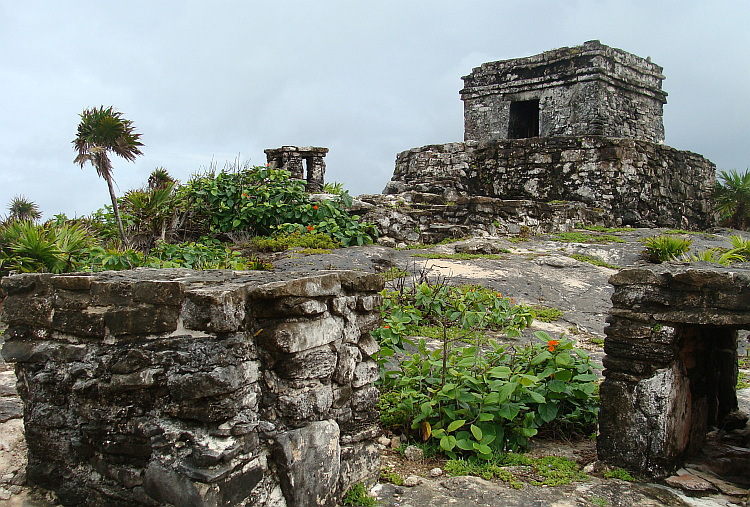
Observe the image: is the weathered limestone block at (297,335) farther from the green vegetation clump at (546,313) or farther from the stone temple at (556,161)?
the stone temple at (556,161)

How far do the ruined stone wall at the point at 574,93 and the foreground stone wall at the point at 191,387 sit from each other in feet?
43.5

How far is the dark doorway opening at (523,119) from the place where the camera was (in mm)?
16219

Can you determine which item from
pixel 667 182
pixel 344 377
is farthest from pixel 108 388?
pixel 667 182

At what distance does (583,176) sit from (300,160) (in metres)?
7.79

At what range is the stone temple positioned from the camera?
11305mm

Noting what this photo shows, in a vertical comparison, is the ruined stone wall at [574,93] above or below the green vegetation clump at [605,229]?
above

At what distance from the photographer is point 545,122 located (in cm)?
1543

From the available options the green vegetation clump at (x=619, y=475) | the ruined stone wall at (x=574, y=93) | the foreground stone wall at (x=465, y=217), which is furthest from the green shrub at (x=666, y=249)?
the ruined stone wall at (x=574, y=93)

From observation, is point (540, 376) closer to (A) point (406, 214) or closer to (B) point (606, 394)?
(B) point (606, 394)

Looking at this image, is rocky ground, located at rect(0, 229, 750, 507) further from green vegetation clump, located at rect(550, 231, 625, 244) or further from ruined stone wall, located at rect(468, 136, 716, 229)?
ruined stone wall, located at rect(468, 136, 716, 229)

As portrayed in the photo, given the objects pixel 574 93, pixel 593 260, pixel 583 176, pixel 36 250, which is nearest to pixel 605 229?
pixel 583 176

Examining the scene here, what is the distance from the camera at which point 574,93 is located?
48.7ft

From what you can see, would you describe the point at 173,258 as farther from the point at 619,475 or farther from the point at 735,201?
the point at 735,201

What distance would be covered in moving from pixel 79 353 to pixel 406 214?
328 inches
